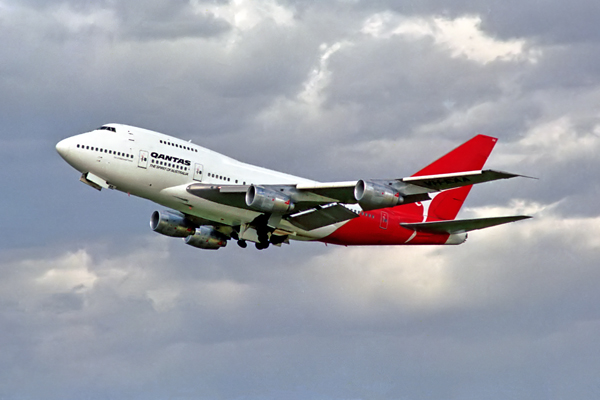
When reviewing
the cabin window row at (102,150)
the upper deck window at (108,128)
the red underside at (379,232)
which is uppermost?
the upper deck window at (108,128)

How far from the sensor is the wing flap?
6281 centimetres

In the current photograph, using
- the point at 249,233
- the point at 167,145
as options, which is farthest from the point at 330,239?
the point at 167,145

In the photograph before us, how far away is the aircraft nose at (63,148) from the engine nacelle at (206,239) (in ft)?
47.5

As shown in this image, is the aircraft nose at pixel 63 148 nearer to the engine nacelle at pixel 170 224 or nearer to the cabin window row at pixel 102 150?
the cabin window row at pixel 102 150

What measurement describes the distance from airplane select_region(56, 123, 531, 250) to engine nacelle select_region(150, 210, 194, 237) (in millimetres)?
76

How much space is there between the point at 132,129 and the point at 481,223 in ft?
84.5

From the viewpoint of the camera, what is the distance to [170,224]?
2699 inches

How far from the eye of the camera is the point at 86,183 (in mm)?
59281

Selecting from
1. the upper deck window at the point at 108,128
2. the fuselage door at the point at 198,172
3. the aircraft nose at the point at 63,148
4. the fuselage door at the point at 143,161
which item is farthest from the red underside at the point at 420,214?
the aircraft nose at the point at 63,148

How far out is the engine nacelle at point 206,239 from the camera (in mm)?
69750

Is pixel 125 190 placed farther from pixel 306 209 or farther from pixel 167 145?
pixel 306 209

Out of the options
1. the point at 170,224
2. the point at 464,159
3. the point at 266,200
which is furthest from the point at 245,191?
the point at 464,159

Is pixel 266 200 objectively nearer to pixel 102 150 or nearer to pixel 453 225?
pixel 102 150

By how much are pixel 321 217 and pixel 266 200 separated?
6.58 meters
